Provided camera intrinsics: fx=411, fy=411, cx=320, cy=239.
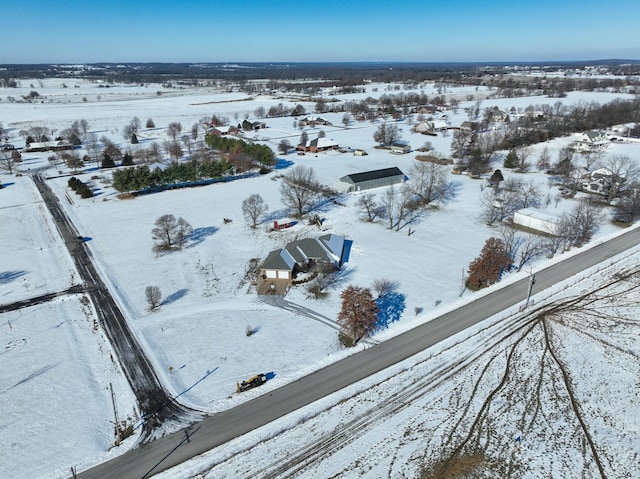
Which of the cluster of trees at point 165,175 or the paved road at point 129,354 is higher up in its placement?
the cluster of trees at point 165,175

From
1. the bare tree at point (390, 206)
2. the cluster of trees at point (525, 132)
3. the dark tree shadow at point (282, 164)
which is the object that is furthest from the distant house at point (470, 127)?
the bare tree at point (390, 206)

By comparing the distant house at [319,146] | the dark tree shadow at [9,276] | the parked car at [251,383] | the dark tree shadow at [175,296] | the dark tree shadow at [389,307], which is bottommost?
the dark tree shadow at [175,296]

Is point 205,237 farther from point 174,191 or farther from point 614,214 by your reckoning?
point 614,214

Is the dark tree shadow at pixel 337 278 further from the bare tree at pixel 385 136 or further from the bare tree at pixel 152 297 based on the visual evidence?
the bare tree at pixel 385 136

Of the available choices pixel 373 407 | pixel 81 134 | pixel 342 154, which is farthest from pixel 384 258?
pixel 81 134

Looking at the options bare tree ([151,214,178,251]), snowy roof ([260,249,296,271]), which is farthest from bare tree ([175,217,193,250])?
snowy roof ([260,249,296,271])

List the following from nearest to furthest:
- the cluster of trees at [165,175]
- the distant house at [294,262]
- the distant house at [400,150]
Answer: the distant house at [294,262]
the cluster of trees at [165,175]
the distant house at [400,150]
